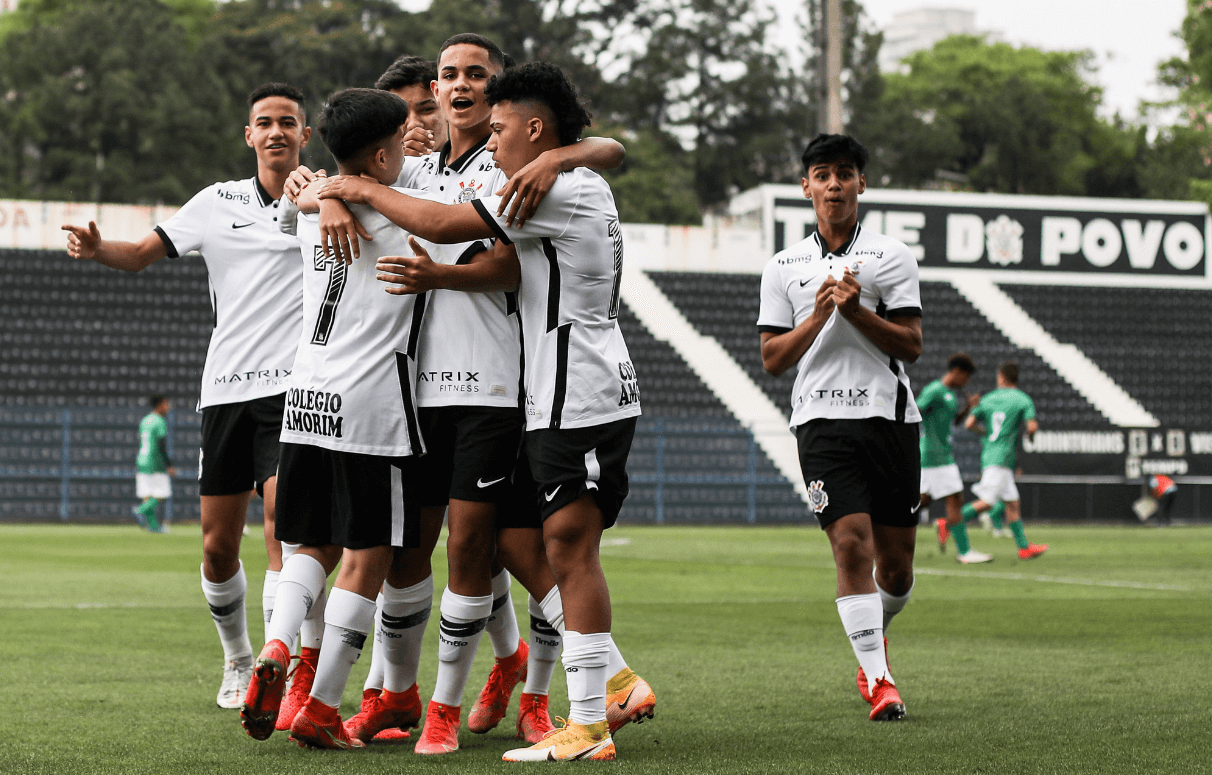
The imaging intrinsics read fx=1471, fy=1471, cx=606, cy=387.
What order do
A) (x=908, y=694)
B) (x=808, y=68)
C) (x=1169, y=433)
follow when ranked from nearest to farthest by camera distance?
(x=908, y=694) → (x=1169, y=433) → (x=808, y=68)

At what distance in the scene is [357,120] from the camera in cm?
425

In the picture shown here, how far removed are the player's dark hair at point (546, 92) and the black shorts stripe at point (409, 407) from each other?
0.80 metres

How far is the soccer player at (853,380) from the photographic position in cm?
524

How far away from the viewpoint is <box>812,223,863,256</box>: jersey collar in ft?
18.3

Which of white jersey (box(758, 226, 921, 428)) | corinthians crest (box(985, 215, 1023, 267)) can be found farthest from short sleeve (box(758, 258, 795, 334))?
corinthians crest (box(985, 215, 1023, 267))

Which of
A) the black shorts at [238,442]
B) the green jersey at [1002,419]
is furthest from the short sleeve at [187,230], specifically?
the green jersey at [1002,419]

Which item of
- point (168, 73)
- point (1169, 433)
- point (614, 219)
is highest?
point (168, 73)

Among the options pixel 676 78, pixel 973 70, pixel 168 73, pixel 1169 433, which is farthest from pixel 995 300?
pixel 973 70

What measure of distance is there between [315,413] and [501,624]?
1149 mm

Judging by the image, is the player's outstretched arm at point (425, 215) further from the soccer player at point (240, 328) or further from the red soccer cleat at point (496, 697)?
the red soccer cleat at point (496, 697)

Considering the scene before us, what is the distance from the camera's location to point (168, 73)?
4484 centimetres

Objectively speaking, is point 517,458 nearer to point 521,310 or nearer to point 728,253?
point 521,310

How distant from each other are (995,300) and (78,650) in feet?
86.1

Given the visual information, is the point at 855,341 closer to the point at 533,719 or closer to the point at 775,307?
the point at 775,307
